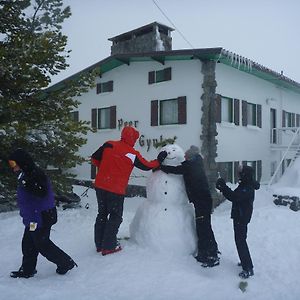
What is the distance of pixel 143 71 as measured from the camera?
45.9 ft

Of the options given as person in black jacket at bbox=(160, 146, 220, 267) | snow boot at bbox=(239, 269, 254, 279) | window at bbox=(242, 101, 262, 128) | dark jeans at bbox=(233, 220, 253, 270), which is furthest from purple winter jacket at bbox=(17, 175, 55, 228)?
window at bbox=(242, 101, 262, 128)

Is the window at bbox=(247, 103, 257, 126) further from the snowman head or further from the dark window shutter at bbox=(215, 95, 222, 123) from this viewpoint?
the snowman head

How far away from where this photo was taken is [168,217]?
556 centimetres

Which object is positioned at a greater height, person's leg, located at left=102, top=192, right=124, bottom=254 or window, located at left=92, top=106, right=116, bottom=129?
window, located at left=92, top=106, right=116, bottom=129

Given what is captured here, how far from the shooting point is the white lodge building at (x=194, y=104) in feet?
40.0

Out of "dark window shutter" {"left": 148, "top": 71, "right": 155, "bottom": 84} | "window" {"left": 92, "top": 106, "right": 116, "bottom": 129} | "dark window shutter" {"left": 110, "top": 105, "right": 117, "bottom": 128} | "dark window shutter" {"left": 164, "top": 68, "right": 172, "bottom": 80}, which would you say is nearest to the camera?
"dark window shutter" {"left": 164, "top": 68, "right": 172, "bottom": 80}

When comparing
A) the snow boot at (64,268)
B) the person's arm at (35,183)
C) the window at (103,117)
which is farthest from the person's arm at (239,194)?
the window at (103,117)

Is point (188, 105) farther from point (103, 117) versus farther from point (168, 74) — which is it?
point (103, 117)

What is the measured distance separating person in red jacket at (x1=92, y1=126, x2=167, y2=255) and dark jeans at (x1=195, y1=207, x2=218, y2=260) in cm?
113

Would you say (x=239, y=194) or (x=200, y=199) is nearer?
(x=239, y=194)

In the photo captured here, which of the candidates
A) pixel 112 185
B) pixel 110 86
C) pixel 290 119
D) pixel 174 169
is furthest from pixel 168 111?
pixel 112 185

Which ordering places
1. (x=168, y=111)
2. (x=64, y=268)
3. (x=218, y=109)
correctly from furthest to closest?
1. (x=168, y=111)
2. (x=218, y=109)
3. (x=64, y=268)

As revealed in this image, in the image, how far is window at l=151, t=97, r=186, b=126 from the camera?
499 inches

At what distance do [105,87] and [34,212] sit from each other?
11.6 metres
